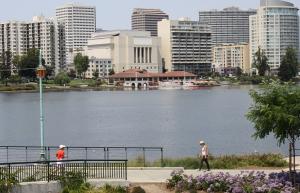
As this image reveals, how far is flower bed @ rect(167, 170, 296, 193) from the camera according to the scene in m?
24.4

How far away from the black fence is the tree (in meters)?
5.43

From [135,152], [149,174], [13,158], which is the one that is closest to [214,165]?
[149,174]

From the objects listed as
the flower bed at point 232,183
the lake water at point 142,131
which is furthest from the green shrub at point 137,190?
the lake water at point 142,131

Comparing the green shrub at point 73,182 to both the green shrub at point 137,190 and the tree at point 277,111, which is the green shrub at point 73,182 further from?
the tree at point 277,111

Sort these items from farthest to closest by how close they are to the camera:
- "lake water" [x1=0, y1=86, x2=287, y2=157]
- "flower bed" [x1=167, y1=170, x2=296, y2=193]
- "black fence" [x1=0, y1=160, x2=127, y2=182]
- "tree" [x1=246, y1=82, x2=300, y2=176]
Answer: "lake water" [x1=0, y1=86, x2=287, y2=157]
"tree" [x1=246, y1=82, x2=300, y2=176]
"black fence" [x1=0, y1=160, x2=127, y2=182]
"flower bed" [x1=167, y1=170, x2=296, y2=193]

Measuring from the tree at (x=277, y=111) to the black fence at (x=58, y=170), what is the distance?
17.8ft

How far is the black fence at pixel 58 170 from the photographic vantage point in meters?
25.5

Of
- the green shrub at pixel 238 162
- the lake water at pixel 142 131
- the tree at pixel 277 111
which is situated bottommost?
the lake water at pixel 142 131

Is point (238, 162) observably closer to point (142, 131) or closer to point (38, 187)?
point (38, 187)

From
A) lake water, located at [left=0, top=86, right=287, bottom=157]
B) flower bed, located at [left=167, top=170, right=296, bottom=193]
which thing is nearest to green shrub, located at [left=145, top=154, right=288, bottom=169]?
flower bed, located at [left=167, top=170, right=296, bottom=193]

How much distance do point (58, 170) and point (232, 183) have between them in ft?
20.7

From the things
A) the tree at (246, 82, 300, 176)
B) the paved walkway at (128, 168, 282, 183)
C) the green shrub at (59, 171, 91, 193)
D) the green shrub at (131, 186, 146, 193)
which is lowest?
the paved walkway at (128, 168, 282, 183)

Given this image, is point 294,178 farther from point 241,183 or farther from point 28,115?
point 28,115

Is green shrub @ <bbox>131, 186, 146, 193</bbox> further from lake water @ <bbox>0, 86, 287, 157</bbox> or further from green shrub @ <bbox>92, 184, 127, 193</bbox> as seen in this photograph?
lake water @ <bbox>0, 86, 287, 157</bbox>
